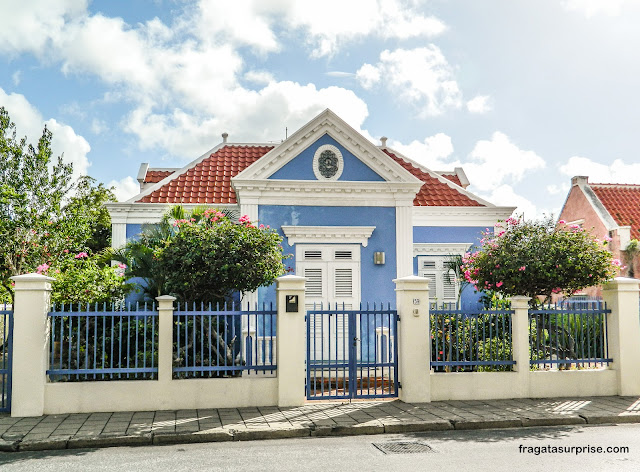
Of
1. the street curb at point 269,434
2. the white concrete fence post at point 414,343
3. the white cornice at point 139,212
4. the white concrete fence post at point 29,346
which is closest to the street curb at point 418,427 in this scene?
the street curb at point 269,434

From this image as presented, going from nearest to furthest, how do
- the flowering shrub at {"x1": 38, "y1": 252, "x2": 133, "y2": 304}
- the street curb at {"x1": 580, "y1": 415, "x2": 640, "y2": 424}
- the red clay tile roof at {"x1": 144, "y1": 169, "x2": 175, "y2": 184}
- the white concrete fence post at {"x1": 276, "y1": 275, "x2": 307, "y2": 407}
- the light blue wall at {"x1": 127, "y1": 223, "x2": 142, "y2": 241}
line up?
the street curb at {"x1": 580, "y1": 415, "x2": 640, "y2": 424} → the white concrete fence post at {"x1": 276, "y1": 275, "x2": 307, "y2": 407} → the flowering shrub at {"x1": 38, "y1": 252, "x2": 133, "y2": 304} → the light blue wall at {"x1": 127, "y1": 223, "x2": 142, "y2": 241} → the red clay tile roof at {"x1": 144, "y1": 169, "x2": 175, "y2": 184}

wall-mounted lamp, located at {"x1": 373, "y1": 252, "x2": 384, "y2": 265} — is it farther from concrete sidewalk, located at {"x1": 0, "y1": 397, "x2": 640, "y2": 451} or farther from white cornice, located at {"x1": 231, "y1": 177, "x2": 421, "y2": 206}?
concrete sidewalk, located at {"x1": 0, "y1": 397, "x2": 640, "y2": 451}

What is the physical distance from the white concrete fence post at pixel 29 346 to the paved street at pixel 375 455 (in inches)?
70.3

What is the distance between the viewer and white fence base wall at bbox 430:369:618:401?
33.3 ft

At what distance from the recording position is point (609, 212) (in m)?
25.2

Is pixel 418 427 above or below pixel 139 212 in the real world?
below

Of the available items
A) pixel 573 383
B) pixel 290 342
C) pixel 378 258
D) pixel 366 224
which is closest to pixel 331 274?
pixel 378 258

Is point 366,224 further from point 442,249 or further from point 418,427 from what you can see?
point 418,427

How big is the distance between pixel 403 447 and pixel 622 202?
74.5 feet

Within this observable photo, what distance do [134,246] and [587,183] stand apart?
2178 cm

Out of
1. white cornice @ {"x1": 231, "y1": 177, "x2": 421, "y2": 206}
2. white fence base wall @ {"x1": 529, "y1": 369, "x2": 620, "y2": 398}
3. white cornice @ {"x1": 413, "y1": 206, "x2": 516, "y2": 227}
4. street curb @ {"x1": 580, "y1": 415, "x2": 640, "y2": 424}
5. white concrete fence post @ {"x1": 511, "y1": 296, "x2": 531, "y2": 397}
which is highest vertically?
white cornice @ {"x1": 231, "y1": 177, "x2": 421, "y2": 206}

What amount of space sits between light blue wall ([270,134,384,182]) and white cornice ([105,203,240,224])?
2195mm

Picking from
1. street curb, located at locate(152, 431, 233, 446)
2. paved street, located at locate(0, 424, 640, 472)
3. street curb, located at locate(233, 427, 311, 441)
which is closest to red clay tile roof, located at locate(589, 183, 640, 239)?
paved street, located at locate(0, 424, 640, 472)

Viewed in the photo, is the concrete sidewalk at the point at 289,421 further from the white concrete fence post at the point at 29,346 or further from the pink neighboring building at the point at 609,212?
the pink neighboring building at the point at 609,212
